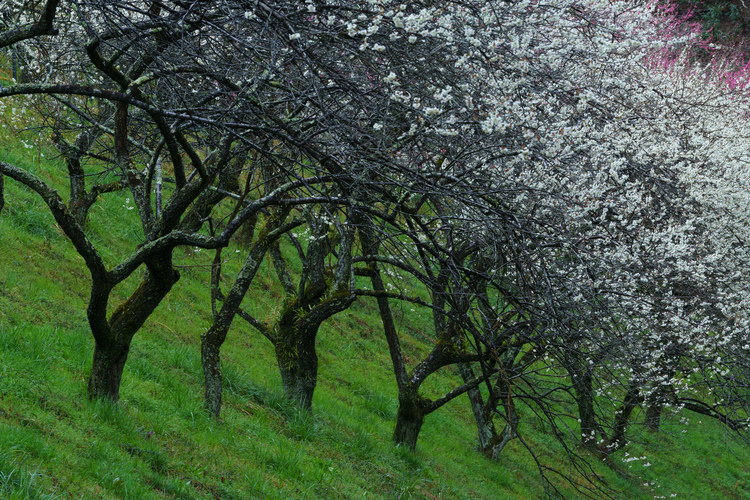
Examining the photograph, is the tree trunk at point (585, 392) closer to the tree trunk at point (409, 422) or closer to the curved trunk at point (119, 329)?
the tree trunk at point (409, 422)

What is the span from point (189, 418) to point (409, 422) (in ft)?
13.0

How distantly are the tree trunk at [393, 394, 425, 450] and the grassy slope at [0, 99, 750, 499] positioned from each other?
1.09 ft

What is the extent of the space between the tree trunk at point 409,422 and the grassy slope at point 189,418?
1.09 feet

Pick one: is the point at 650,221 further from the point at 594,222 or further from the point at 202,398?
the point at 202,398

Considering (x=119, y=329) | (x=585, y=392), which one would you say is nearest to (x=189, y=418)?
(x=119, y=329)

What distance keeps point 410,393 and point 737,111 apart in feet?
44.3

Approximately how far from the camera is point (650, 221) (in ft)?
35.3

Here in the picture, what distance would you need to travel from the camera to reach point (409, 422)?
983cm

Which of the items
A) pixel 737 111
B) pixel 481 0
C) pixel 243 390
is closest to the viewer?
pixel 481 0

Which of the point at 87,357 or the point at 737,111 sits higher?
the point at 737,111

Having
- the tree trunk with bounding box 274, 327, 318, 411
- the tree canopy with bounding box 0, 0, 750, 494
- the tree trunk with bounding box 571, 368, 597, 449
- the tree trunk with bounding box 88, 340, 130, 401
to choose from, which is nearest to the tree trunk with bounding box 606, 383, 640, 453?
the tree canopy with bounding box 0, 0, 750, 494

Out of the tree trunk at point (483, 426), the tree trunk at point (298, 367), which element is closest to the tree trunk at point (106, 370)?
the tree trunk at point (298, 367)

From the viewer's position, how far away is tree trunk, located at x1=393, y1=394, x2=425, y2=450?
9.74m

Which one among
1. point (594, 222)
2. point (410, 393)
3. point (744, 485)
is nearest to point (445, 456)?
point (410, 393)
